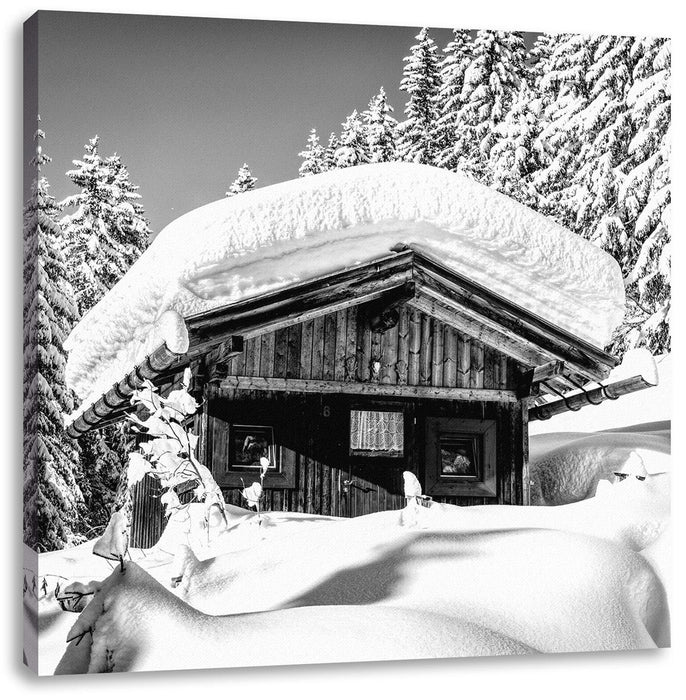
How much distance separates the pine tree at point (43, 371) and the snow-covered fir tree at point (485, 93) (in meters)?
2.72

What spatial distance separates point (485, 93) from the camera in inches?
259

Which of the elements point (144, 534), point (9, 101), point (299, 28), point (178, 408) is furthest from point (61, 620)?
point (299, 28)

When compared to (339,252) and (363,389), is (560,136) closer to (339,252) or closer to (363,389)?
(339,252)

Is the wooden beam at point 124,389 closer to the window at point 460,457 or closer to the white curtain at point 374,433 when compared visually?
the white curtain at point 374,433

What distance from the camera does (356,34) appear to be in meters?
6.33

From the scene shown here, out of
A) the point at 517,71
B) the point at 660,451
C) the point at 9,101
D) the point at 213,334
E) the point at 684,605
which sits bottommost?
the point at 684,605

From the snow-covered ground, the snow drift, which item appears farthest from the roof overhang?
the snow drift

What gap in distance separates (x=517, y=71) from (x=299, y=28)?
1462 millimetres

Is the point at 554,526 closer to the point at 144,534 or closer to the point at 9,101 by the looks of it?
the point at 144,534

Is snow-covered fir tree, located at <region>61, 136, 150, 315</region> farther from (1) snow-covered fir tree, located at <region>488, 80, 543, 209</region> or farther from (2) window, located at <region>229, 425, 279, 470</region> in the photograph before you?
(1) snow-covered fir tree, located at <region>488, 80, 543, 209</region>

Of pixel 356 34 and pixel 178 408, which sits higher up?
pixel 356 34

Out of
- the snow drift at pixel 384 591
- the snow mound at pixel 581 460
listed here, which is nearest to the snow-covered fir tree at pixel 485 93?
the snow mound at pixel 581 460

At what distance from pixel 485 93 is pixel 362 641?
11.3ft

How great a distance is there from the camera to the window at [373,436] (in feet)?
23.2
